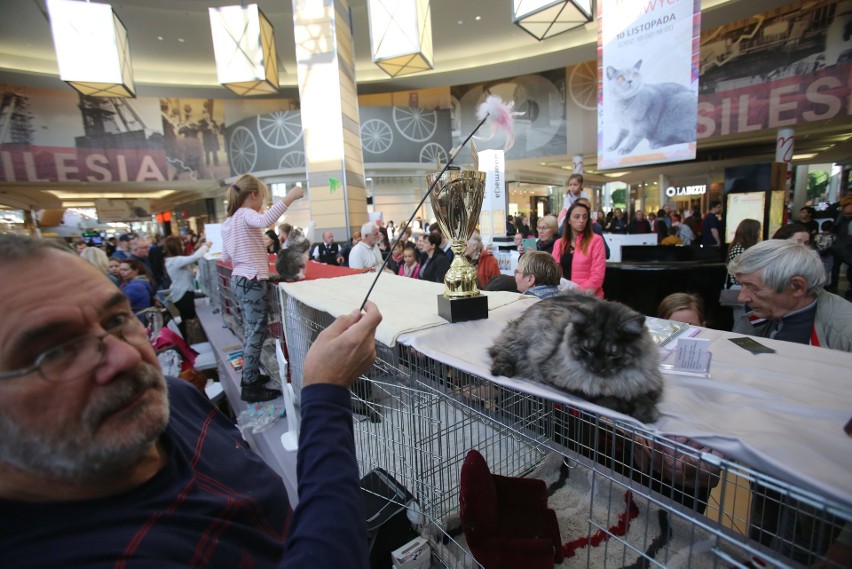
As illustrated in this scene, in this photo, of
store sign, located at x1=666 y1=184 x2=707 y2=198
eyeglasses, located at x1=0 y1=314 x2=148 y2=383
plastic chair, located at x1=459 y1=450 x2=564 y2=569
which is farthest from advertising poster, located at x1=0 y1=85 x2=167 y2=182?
store sign, located at x1=666 y1=184 x2=707 y2=198

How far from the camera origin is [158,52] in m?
14.1

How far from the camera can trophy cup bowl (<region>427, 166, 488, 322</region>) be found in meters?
1.30

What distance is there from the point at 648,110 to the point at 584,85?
12713 millimetres

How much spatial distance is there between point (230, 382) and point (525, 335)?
3.37 metres

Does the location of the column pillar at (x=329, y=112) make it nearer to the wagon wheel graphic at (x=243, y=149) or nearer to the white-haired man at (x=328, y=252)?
the white-haired man at (x=328, y=252)

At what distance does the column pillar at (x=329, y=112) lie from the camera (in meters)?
8.12

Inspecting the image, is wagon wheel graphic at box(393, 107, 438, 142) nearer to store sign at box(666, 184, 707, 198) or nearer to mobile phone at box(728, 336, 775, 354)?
store sign at box(666, 184, 707, 198)

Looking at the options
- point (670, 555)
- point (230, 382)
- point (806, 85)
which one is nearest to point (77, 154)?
point (230, 382)

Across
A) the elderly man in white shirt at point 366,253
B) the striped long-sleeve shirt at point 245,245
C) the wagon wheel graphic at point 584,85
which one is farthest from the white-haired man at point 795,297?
the wagon wheel graphic at point 584,85

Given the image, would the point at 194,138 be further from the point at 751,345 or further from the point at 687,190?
the point at 687,190

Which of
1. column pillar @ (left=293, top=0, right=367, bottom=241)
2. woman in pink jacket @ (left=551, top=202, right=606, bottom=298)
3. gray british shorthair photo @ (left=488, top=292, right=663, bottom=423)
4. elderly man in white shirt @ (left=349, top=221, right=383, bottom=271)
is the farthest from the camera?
column pillar @ (left=293, top=0, right=367, bottom=241)

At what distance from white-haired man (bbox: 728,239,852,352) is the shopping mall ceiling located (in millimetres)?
12896

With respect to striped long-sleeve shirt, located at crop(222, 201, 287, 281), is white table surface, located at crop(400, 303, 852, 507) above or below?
below

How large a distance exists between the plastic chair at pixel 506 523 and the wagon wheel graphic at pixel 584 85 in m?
16.4
